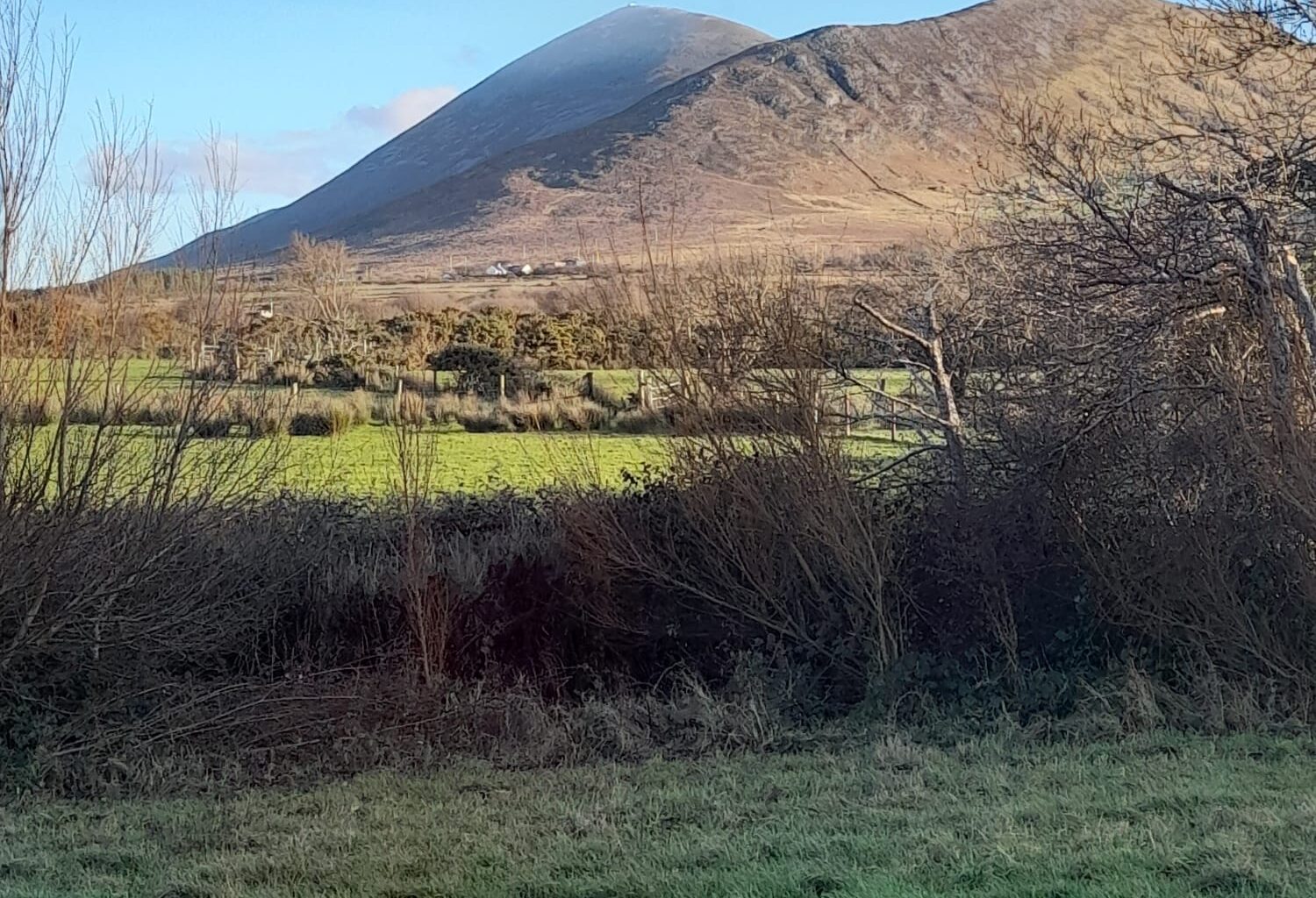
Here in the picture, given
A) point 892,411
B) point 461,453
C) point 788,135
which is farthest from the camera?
point 788,135

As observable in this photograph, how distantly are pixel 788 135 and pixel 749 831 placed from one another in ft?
366

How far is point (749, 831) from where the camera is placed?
612 centimetres

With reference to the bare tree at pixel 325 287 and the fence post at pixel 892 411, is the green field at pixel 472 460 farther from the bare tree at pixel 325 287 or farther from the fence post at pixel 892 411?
the bare tree at pixel 325 287

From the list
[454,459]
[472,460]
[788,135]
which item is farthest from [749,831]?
[788,135]

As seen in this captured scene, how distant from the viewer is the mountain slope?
9744 cm

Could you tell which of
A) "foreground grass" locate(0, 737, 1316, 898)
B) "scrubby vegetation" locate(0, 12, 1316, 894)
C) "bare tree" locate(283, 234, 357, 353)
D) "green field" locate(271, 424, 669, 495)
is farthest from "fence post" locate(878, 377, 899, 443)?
"bare tree" locate(283, 234, 357, 353)

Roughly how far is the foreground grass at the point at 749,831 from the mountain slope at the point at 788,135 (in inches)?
2967

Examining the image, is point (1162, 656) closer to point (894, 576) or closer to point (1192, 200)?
point (894, 576)

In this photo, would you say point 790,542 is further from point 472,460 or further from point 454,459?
point 454,459

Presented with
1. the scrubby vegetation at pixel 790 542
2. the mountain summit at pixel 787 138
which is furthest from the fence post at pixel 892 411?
the mountain summit at pixel 787 138

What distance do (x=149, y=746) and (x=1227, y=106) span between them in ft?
33.6

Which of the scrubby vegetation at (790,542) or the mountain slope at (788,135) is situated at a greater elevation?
the mountain slope at (788,135)

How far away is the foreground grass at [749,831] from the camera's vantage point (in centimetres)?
524

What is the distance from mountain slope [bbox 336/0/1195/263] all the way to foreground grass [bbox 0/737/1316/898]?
2967 inches
